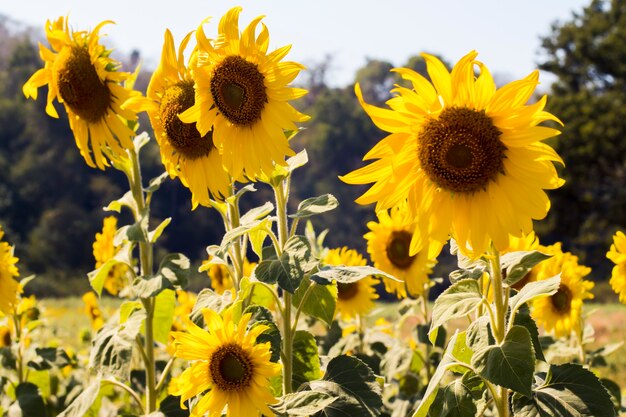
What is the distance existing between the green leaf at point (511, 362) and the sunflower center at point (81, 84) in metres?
1.43

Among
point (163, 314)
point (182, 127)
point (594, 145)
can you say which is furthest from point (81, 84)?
point (594, 145)

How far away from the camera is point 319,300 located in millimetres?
2223

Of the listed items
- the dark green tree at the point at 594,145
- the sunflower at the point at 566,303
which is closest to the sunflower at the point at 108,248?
the sunflower at the point at 566,303

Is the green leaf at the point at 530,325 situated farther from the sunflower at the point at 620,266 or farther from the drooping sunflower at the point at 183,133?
the sunflower at the point at 620,266

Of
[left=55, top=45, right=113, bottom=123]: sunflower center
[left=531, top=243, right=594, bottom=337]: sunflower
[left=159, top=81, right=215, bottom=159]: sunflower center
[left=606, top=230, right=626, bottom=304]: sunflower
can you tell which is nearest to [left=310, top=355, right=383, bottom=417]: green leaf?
[left=159, top=81, right=215, bottom=159]: sunflower center

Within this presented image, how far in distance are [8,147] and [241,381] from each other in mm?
41993

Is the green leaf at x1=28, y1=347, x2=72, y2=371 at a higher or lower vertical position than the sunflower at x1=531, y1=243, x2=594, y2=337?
lower

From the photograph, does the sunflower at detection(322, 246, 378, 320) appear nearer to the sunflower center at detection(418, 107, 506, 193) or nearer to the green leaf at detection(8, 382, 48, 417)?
the green leaf at detection(8, 382, 48, 417)

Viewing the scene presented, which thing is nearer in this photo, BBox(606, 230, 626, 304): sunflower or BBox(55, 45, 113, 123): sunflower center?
BBox(55, 45, 113, 123): sunflower center

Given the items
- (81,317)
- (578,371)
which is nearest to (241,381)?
(578,371)

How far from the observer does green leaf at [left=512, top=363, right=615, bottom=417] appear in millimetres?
1813

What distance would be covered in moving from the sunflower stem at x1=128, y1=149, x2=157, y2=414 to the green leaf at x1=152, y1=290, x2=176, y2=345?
0.31 feet

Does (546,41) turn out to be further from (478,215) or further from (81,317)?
(478,215)

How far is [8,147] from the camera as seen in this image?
40781 mm
